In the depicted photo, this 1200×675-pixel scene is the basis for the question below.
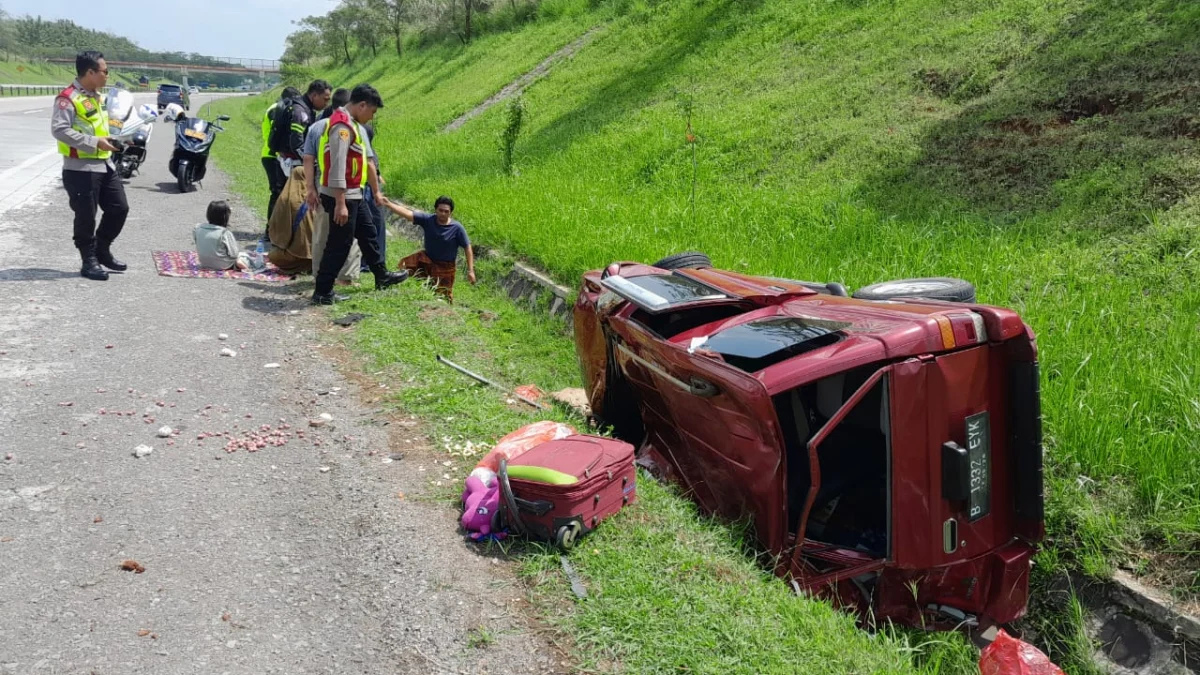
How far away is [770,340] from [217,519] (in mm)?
2564

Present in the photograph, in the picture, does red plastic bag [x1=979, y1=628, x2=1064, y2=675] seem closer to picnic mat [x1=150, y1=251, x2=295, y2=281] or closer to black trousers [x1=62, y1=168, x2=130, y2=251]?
picnic mat [x1=150, y1=251, x2=295, y2=281]

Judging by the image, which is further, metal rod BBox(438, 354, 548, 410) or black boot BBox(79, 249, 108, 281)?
black boot BBox(79, 249, 108, 281)

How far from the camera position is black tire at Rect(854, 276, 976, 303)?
4.50 metres

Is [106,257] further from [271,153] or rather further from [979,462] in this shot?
[979,462]

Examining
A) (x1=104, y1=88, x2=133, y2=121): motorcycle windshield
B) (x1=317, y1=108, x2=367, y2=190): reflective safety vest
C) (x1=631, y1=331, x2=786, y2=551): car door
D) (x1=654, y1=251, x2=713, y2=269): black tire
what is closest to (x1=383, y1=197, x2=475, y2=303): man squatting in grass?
(x1=317, y1=108, x2=367, y2=190): reflective safety vest

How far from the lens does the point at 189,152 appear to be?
13977 millimetres

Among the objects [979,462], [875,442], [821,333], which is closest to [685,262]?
[875,442]

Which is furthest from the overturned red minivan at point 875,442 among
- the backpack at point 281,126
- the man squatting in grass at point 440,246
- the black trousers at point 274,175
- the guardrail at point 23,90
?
the guardrail at point 23,90

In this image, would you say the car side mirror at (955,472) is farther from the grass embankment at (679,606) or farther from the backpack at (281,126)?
the backpack at (281,126)

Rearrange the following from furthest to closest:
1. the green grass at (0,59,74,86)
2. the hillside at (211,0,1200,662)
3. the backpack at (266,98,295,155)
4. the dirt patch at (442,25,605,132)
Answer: the green grass at (0,59,74,86)
the dirt patch at (442,25,605,132)
the backpack at (266,98,295,155)
the hillside at (211,0,1200,662)

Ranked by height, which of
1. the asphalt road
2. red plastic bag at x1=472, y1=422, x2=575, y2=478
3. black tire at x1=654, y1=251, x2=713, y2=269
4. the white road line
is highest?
black tire at x1=654, y1=251, x2=713, y2=269

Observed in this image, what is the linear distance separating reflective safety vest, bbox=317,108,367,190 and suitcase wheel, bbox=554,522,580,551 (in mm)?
4776

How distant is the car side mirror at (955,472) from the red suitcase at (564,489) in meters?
1.36

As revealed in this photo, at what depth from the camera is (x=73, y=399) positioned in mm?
5137
